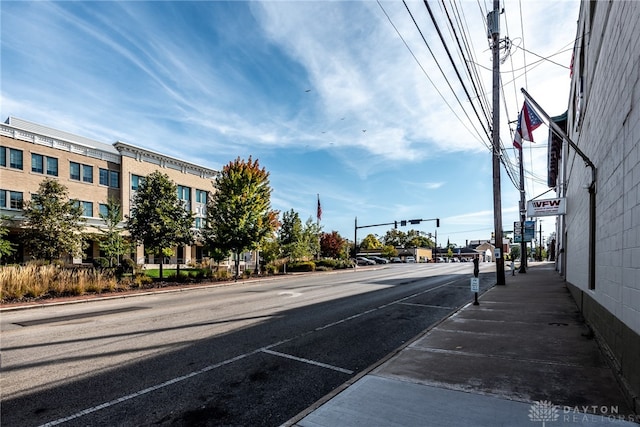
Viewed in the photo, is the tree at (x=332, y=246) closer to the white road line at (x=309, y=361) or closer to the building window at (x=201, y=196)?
the building window at (x=201, y=196)

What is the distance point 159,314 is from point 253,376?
274 inches

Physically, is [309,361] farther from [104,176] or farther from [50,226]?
[104,176]

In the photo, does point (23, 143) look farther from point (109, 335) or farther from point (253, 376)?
point (253, 376)

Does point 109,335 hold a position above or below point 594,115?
below

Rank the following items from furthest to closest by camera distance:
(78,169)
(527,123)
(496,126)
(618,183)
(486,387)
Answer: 1. (78,169)
2. (496,126)
3. (527,123)
4. (618,183)
5. (486,387)

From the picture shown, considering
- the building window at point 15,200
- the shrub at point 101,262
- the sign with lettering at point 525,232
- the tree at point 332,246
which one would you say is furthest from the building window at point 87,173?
the sign with lettering at point 525,232

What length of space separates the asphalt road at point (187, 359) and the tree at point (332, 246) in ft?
144

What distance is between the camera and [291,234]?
3612 centimetres

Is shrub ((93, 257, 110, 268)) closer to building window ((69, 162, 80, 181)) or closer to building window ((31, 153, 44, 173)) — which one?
building window ((31, 153, 44, 173))

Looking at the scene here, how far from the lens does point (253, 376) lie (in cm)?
561

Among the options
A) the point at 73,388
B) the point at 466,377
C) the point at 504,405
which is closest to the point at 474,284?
the point at 466,377

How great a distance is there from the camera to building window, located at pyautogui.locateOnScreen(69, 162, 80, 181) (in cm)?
3372

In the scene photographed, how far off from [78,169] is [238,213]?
1970 centimetres

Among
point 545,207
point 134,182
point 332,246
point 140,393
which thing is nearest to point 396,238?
point 332,246
